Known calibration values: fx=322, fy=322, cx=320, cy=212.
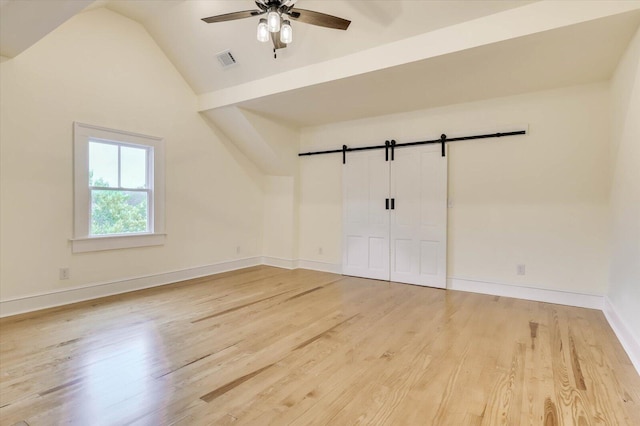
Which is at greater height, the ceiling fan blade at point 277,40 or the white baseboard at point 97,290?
the ceiling fan blade at point 277,40

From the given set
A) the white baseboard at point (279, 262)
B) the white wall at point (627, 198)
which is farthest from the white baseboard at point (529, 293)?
the white baseboard at point (279, 262)

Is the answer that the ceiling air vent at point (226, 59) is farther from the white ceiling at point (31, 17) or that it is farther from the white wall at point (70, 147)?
the white ceiling at point (31, 17)

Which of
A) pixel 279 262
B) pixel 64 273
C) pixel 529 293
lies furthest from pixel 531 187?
pixel 64 273

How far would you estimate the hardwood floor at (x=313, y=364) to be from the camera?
180cm

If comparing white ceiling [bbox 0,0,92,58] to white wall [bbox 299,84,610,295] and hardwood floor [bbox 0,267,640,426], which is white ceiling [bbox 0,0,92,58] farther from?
white wall [bbox 299,84,610,295]

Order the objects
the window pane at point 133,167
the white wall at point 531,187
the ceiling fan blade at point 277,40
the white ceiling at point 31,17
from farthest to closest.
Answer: the window pane at point 133,167, the white wall at point 531,187, the ceiling fan blade at point 277,40, the white ceiling at point 31,17

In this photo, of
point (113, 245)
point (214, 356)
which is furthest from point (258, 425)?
point (113, 245)

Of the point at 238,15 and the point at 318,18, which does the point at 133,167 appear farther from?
the point at 318,18

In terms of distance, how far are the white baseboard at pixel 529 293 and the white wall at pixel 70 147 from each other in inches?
149

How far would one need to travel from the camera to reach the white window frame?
3.74 meters

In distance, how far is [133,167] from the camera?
436 centimetres

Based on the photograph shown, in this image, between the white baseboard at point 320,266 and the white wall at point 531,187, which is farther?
the white baseboard at point 320,266

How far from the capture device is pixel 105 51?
13.1 feet

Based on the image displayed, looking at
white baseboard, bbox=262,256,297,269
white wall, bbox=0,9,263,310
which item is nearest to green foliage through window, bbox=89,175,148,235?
white wall, bbox=0,9,263,310
